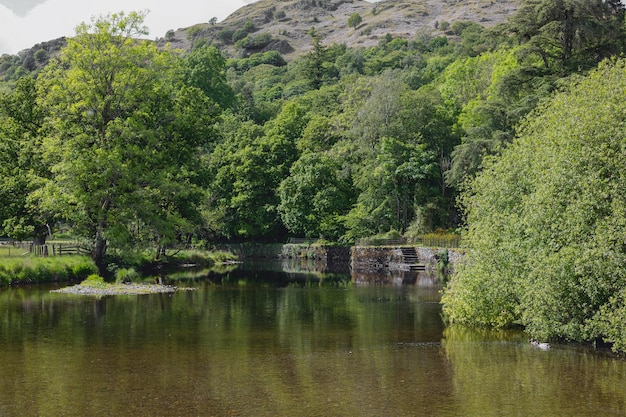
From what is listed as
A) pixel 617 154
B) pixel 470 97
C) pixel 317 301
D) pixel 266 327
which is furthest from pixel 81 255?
pixel 470 97

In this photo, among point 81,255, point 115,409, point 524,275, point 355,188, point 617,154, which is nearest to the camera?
point 115,409

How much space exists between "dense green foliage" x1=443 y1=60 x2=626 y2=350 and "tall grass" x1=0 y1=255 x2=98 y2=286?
87.0 feet

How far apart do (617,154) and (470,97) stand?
202 feet

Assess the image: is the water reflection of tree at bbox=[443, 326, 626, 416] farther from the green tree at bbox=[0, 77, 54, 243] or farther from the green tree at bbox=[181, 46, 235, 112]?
the green tree at bbox=[181, 46, 235, 112]

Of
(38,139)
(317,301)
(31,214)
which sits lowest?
(317,301)

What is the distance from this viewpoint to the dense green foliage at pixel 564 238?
818 inches

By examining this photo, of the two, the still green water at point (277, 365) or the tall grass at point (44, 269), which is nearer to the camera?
the still green water at point (277, 365)

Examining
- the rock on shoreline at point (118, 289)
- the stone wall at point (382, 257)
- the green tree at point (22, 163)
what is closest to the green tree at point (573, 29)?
the stone wall at point (382, 257)

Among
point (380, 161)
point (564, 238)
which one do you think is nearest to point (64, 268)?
point (564, 238)

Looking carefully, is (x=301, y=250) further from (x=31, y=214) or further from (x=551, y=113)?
(x=551, y=113)

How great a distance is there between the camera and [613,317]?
66.2 ft

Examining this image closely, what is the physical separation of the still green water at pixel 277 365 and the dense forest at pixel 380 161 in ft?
9.97

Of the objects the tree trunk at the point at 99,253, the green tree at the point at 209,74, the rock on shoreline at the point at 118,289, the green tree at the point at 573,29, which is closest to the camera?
the rock on shoreline at the point at 118,289

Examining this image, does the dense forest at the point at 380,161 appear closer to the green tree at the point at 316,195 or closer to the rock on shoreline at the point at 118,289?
the green tree at the point at 316,195
